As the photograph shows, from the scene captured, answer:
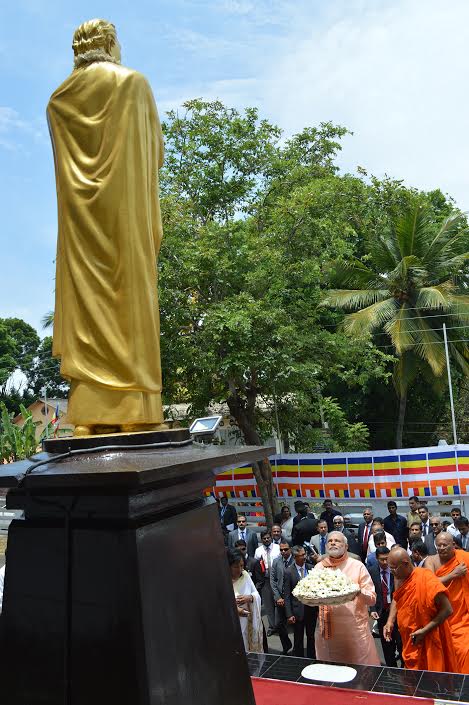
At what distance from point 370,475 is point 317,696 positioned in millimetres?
8699

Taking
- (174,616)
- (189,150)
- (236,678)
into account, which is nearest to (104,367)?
(174,616)

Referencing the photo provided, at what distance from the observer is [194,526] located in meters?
3.79

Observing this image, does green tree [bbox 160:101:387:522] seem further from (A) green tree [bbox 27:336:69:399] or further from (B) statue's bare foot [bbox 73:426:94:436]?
(A) green tree [bbox 27:336:69:399]

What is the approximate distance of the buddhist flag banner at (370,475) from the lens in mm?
12547

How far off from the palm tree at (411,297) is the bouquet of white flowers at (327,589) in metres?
13.3

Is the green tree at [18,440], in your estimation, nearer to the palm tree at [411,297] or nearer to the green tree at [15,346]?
the palm tree at [411,297]

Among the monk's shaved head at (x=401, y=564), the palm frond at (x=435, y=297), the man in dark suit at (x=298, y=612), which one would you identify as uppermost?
the palm frond at (x=435, y=297)

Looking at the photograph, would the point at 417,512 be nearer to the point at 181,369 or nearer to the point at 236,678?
→ the point at 181,369

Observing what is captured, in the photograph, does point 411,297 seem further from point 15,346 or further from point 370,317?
point 15,346

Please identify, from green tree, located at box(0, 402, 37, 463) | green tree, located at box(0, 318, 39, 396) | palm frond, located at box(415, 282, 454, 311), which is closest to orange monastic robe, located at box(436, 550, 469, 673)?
palm frond, located at box(415, 282, 454, 311)

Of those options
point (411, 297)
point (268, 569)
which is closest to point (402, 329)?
point (411, 297)

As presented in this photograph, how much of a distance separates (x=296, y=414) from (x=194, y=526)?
40.3ft

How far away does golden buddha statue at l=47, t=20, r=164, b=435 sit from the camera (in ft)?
12.9

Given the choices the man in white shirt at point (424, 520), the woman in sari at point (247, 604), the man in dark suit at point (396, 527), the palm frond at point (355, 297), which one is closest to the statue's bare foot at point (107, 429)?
the woman in sari at point (247, 604)
